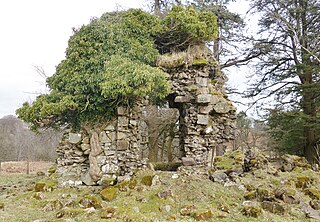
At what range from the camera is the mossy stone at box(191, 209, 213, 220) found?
5184 mm

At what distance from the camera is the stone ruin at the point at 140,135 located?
748 cm

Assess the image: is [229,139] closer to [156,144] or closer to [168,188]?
[168,188]

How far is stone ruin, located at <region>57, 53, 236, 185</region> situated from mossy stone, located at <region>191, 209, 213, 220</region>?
2.73 metres

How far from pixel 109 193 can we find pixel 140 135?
260 cm

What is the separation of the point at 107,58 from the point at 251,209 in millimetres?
5337

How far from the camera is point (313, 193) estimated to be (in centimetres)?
657

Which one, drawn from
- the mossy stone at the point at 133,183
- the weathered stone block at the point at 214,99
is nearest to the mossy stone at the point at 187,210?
the mossy stone at the point at 133,183

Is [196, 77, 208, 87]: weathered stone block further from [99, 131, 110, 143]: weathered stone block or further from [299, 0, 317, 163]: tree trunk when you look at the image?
[299, 0, 317, 163]: tree trunk

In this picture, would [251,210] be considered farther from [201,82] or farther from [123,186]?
[201,82]

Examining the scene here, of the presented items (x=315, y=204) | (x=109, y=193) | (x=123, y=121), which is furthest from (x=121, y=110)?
(x=315, y=204)

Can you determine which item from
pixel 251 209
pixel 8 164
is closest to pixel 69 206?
pixel 251 209

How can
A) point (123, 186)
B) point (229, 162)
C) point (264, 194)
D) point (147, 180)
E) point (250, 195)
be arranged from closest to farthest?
point (264, 194), point (250, 195), point (123, 186), point (147, 180), point (229, 162)

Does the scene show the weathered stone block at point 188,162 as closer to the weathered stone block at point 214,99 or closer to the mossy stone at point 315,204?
the weathered stone block at point 214,99

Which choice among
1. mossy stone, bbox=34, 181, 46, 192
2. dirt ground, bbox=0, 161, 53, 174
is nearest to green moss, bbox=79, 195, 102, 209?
mossy stone, bbox=34, 181, 46, 192
